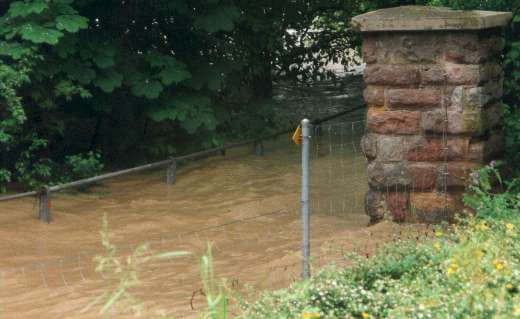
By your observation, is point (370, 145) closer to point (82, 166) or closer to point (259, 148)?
point (82, 166)

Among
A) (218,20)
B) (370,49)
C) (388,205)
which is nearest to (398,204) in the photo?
(388,205)

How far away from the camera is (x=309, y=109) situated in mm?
16422

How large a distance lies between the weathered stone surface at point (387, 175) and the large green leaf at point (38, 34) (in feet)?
12.4

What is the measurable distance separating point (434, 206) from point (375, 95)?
0.99 meters

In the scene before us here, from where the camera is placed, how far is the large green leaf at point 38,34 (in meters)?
10.2

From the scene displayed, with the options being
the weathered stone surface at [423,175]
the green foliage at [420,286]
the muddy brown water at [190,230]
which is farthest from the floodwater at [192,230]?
the green foliage at [420,286]

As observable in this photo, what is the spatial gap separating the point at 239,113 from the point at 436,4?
5.31 meters

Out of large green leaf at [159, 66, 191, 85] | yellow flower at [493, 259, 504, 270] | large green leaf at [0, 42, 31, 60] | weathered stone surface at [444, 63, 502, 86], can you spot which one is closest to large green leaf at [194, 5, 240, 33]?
large green leaf at [159, 66, 191, 85]

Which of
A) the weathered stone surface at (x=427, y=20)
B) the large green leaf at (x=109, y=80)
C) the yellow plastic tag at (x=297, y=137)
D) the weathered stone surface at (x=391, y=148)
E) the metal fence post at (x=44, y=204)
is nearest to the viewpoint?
the yellow plastic tag at (x=297, y=137)

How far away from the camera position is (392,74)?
8031 millimetres

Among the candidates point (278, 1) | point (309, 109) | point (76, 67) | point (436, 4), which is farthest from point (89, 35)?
point (309, 109)

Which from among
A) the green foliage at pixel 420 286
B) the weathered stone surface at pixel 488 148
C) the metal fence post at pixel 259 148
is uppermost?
the weathered stone surface at pixel 488 148

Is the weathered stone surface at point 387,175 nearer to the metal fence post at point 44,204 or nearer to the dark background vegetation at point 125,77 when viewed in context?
the metal fence post at point 44,204

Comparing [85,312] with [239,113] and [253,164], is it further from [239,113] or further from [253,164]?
[239,113]
